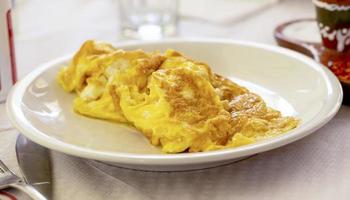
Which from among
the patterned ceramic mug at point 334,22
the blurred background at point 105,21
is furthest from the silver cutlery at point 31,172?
the patterned ceramic mug at point 334,22

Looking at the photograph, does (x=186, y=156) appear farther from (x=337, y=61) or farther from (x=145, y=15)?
(x=145, y=15)

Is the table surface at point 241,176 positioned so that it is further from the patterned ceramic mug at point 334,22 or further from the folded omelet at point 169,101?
the patterned ceramic mug at point 334,22

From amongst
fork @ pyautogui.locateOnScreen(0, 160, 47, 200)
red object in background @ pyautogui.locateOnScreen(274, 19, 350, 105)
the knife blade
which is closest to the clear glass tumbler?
red object in background @ pyautogui.locateOnScreen(274, 19, 350, 105)

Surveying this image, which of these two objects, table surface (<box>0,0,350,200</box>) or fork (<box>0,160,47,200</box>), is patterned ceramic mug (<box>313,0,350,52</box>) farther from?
fork (<box>0,160,47,200</box>)

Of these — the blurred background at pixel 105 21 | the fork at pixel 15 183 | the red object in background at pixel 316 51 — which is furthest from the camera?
the blurred background at pixel 105 21

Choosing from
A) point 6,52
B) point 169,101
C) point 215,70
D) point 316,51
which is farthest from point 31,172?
point 316,51

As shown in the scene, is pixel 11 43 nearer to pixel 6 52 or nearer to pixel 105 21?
pixel 6 52
